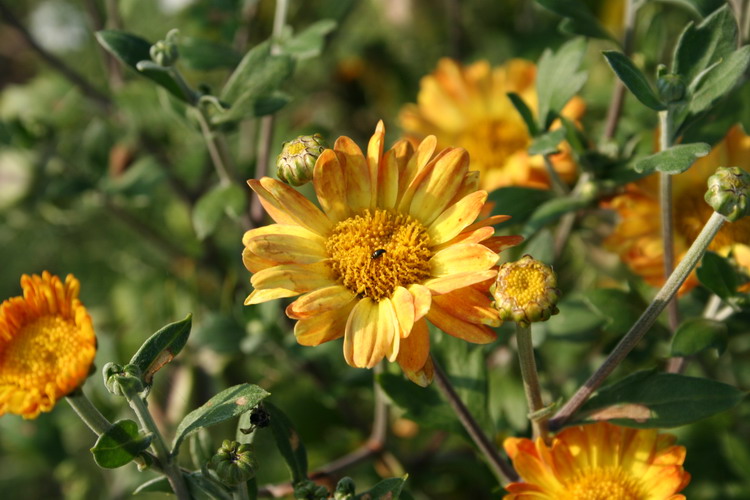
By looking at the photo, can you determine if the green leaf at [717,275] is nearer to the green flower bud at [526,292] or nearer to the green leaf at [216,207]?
the green flower bud at [526,292]

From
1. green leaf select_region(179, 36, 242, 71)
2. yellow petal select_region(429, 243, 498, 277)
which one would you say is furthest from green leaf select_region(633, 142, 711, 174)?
green leaf select_region(179, 36, 242, 71)

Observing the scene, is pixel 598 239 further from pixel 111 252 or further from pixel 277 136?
pixel 111 252

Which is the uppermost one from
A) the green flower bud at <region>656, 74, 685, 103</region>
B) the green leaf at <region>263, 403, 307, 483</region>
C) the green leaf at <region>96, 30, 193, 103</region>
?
the green flower bud at <region>656, 74, 685, 103</region>

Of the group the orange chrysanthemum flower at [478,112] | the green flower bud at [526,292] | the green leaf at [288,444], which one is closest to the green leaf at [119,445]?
the green leaf at [288,444]

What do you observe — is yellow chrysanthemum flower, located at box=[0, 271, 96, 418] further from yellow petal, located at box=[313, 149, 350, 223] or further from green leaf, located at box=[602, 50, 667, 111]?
green leaf, located at box=[602, 50, 667, 111]

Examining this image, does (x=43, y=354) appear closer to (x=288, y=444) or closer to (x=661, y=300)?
(x=288, y=444)

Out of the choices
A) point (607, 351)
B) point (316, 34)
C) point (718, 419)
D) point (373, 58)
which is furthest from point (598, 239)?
point (373, 58)
